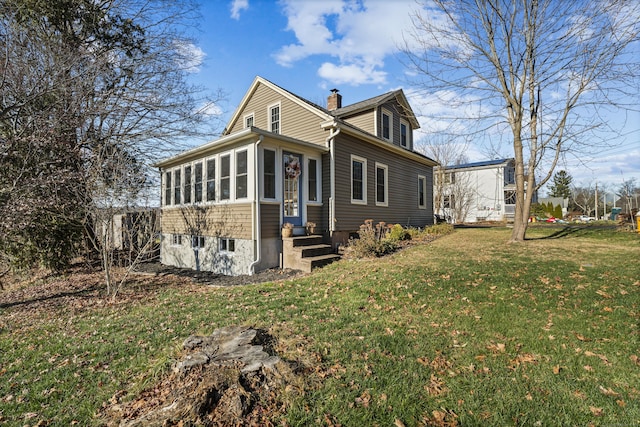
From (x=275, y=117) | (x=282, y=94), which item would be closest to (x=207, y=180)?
(x=275, y=117)

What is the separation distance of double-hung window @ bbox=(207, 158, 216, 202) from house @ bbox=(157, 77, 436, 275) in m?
0.03

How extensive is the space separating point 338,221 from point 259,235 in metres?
3.07

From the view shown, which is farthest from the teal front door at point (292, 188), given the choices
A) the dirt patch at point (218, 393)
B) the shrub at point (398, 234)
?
the dirt patch at point (218, 393)

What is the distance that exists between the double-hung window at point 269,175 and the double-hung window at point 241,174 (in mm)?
576

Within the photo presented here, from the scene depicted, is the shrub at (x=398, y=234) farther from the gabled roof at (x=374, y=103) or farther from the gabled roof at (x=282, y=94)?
the gabled roof at (x=374, y=103)

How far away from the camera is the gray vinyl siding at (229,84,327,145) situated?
11.2m

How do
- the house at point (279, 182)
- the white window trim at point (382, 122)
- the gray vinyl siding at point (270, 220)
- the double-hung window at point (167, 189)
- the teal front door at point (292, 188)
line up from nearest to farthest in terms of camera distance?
the gray vinyl siding at point (270, 220)
the house at point (279, 182)
the teal front door at point (292, 188)
the double-hung window at point (167, 189)
the white window trim at point (382, 122)

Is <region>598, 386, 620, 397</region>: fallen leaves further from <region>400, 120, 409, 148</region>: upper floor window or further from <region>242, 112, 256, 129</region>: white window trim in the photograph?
<region>242, 112, 256, 129</region>: white window trim

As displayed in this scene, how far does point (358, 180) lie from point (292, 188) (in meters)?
2.92

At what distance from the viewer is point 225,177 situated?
951cm

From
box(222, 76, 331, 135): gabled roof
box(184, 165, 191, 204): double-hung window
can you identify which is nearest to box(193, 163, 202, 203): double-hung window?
box(184, 165, 191, 204): double-hung window

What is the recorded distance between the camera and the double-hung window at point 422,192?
16056 millimetres

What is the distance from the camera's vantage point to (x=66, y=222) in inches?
377

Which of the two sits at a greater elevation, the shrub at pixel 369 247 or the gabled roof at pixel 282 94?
the gabled roof at pixel 282 94
